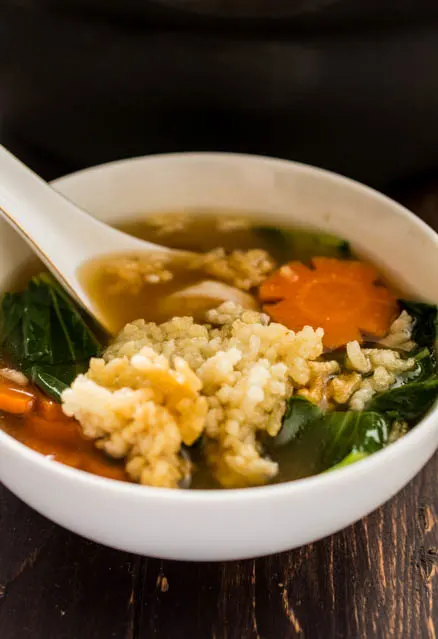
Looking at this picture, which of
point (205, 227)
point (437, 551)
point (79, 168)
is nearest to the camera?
point (437, 551)

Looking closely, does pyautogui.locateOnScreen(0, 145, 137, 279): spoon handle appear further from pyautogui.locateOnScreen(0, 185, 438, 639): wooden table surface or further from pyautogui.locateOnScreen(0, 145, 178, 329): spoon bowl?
pyautogui.locateOnScreen(0, 185, 438, 639): wooden table surface

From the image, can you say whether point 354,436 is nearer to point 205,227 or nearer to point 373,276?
point 373,276

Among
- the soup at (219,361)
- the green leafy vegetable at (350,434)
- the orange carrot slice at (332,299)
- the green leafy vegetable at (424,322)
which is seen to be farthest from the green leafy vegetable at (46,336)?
the green leafy vegetable at (424,322)

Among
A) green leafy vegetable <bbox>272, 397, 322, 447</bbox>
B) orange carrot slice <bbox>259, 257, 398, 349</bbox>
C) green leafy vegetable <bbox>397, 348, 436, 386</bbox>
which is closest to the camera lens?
green leafy vegetable <bbox>272, 397, 322, 447</bbox>

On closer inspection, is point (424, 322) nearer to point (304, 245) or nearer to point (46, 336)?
point (304, 245)

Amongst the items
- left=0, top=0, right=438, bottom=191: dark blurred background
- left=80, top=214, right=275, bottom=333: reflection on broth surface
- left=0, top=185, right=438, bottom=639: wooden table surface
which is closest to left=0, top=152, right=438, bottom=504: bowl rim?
left=0, top=185, right=438, bottom=639: wooden table surface

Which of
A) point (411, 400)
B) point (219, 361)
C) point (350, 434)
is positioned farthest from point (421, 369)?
point (219, 361)

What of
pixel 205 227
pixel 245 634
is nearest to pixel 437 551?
pixel 245 634
